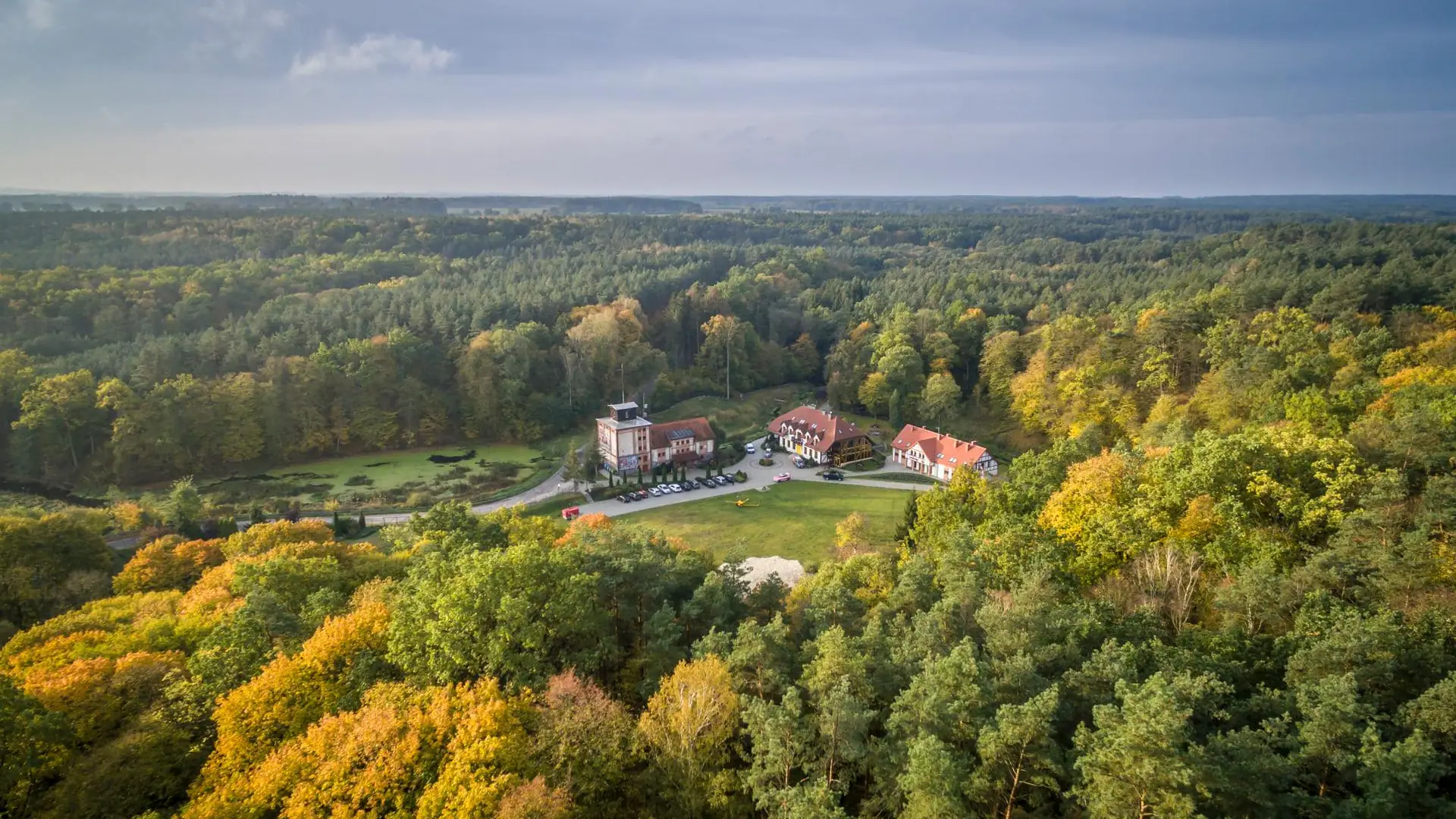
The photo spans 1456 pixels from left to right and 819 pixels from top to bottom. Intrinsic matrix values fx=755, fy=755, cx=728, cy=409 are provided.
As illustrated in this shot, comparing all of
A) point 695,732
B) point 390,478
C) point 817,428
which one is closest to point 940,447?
point 817,428

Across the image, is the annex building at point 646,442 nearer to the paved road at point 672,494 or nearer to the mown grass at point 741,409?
the paved road at point 672,494

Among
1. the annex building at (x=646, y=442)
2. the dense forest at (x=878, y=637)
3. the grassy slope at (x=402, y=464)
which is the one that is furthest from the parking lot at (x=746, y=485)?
the dense forest at (x=878, y=637)

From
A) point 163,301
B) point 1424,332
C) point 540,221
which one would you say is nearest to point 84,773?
point 1424,332

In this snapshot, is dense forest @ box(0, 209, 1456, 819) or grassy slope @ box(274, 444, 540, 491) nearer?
dense forest @ box(0, 209, 1456, 819)

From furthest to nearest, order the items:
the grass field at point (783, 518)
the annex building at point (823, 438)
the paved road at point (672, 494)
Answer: the annex building at point (823, 438) → the paved road at point (672, 494) → the grass field at point (783, 518)

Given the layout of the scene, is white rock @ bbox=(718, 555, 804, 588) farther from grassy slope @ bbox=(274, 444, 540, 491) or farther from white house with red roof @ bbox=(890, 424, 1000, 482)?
grassy slope @ bbox=(274, 444, 540, 491)

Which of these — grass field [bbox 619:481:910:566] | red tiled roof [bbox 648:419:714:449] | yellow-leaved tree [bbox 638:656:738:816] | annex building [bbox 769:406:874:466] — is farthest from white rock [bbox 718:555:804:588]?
annex building [bbox 769:406:874:466]
